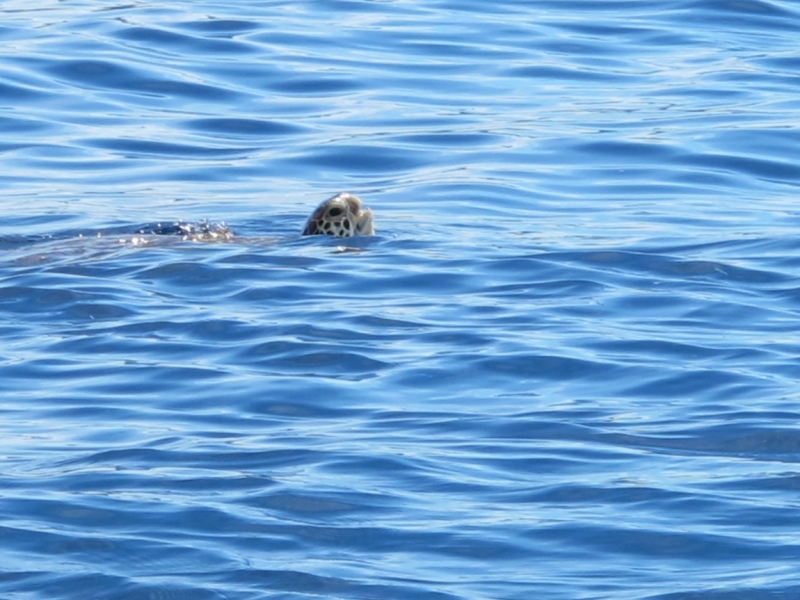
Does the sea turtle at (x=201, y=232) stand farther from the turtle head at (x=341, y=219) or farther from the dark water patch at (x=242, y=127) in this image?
the dark water patch at (x=242, y=127)

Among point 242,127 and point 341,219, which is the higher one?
point 341,219

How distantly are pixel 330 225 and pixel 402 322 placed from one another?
2.12m

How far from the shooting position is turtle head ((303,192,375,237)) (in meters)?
11.2

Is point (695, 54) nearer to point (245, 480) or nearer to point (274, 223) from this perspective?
point (274, 223)

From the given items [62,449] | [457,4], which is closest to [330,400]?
[62,449]

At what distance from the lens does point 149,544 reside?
6.01 metres

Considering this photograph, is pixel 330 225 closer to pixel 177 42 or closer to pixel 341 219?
pixel 341 219

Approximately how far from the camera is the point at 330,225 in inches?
443

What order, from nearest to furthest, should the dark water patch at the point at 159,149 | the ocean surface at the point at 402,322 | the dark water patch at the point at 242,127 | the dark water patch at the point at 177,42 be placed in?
the ocean surface at the point at 402,322 < the dark water patch at the point at 159,149 < the dark water patch at the point at 242,127 < the dark water patch at the point at 177,42

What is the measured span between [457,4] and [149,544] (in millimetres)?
15931

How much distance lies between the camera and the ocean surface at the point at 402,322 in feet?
19.9

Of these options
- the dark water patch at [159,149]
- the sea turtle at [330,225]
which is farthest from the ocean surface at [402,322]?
the sea turtle at [330,225]

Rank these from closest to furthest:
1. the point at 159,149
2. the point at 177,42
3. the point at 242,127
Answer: the point at 159,149 → the point at 242,127 → the point at 177,42

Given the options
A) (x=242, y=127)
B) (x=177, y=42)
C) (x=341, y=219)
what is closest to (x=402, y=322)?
(x=341, y=219)
